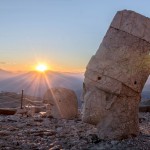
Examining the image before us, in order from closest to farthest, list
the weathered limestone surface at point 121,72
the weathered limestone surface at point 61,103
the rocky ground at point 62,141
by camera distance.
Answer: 1. the rocky ground at point 62,141
2. the weathered limestone surface at point 121,72
3. the weathered limestone surface at point 61,103

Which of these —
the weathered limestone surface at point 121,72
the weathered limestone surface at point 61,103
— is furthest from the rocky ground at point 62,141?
the weathered limestone surface at point 61,103

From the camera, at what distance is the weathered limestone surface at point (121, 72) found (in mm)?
8906

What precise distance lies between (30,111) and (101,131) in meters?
9.51

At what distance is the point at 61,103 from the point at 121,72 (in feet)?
24.5

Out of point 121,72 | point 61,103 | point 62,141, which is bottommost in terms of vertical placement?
point 62,141

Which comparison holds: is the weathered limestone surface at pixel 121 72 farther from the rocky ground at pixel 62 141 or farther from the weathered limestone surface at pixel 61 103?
the weathered limestone surface at pixel 61 103

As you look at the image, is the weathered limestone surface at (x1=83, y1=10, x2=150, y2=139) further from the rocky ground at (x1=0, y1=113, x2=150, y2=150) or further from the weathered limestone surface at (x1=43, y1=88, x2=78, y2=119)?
the weathered limestone surface at (x1=43, y1=88, x2=78, y2=119)

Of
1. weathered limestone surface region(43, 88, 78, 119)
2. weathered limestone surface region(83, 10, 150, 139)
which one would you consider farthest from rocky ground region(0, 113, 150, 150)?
weathered limestone surface region(43, 88, 78, 119)

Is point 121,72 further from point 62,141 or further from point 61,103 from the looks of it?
point 61,103

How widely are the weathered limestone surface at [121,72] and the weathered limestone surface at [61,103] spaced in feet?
21.4

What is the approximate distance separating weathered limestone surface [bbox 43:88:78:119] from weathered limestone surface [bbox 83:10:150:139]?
6.53 metres

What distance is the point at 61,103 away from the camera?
630 inches

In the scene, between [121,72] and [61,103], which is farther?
[61,103]

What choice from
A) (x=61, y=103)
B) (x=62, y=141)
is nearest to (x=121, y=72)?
(x=62, y=141)
